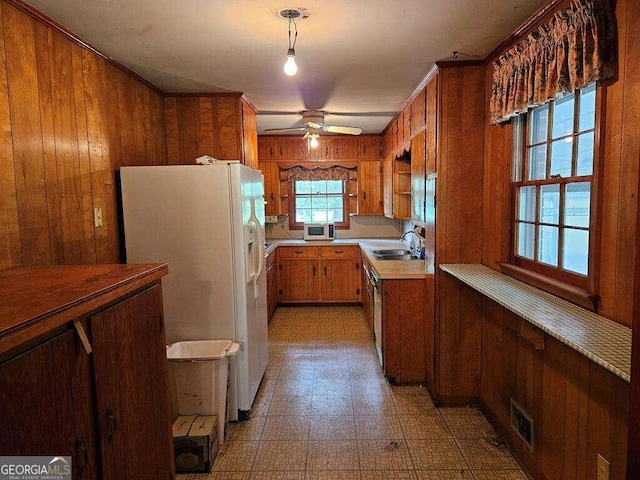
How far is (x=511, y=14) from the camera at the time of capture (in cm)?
200

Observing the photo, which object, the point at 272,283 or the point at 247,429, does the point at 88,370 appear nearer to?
the point at 247,429

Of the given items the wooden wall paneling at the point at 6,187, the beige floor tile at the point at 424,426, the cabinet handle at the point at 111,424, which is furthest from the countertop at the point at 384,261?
the wooden wall paneling at the point at 6,187

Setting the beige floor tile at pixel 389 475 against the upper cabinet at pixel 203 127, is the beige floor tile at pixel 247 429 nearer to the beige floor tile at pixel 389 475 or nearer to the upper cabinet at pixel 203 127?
the beige floor tile at pixel 389 475

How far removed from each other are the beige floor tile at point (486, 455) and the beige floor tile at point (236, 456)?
1.24 meters

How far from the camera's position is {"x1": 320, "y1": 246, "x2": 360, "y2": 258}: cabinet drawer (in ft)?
17.4

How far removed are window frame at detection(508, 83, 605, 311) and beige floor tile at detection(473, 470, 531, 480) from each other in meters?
1.01

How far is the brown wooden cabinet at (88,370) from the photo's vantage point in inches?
35.5

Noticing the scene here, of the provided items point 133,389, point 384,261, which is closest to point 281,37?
point 133,389

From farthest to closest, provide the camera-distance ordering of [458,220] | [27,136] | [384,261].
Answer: [384,261]
[458,220]
[27,136]

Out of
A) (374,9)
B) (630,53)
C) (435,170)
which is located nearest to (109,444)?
(374,9)

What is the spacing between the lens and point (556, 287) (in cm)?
190

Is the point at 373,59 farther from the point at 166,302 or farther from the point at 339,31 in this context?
the point at 166,302

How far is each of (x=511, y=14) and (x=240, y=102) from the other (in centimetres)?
214

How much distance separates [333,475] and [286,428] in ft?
1.78
